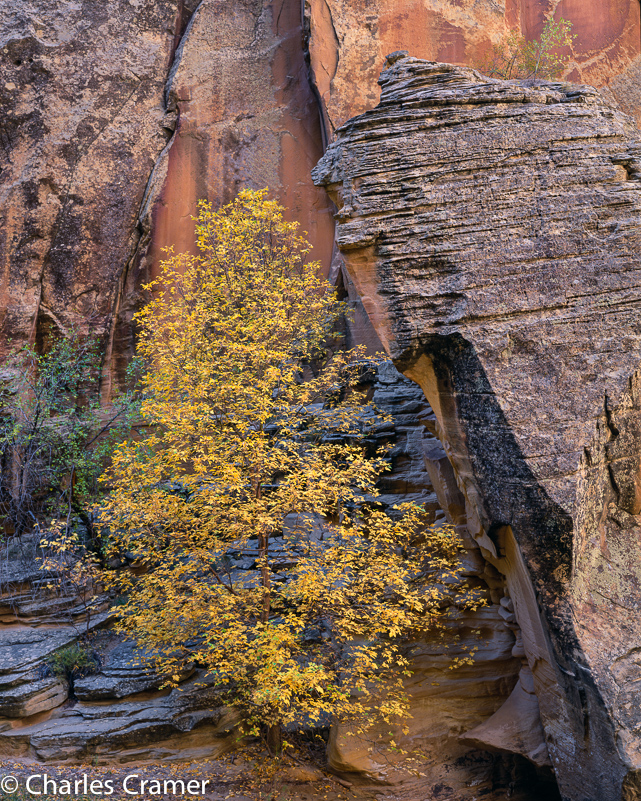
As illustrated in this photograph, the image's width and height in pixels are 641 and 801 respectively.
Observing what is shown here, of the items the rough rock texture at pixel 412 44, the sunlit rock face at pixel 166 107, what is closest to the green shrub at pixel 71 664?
the sunlit rock face at pixel 166 107

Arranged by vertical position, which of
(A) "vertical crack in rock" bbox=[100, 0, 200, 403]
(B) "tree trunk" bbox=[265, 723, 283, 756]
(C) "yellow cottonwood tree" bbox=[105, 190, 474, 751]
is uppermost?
(A) "vertical crack in rock" bbox=[100, 0, 200, 403]

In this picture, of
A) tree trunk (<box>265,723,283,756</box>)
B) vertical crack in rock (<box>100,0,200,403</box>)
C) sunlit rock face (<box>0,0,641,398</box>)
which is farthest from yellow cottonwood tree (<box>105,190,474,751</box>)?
sunlit rock face (<box>0,0,641,398</box>)

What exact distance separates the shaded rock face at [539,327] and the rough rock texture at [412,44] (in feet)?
26.5

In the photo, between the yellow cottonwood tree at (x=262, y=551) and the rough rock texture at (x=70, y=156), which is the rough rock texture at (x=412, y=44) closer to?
the rough rock texture at (x=70, y=156)

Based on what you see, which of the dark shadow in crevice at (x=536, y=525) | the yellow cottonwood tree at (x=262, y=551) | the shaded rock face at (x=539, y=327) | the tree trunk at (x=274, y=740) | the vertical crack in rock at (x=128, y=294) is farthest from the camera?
the vertical crack in rock at (x=128, y=294)

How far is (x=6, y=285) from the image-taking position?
52.3 ft

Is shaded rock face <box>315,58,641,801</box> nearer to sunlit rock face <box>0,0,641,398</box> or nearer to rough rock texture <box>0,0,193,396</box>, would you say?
sunlit rock face <box>0,0,641,398</box>

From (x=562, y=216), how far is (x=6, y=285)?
45.3ft

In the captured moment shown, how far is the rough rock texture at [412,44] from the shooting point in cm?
1582

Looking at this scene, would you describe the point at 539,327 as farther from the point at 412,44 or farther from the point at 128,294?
the point at 128,294

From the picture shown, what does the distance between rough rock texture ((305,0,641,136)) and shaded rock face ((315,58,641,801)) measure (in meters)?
8.07

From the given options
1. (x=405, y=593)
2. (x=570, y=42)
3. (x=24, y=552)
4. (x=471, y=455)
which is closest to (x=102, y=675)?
(x=24, y=552)

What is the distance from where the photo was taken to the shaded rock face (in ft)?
25.7

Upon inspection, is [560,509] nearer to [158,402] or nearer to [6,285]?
[158,402]
